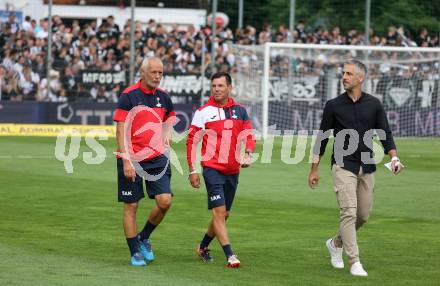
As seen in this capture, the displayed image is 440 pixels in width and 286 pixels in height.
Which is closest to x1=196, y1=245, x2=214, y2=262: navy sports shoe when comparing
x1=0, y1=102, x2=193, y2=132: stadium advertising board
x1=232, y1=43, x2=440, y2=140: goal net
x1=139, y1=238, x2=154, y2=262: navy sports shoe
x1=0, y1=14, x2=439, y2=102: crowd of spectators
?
x1=139, y1=238, x2=154, y2=262: navy sports shoe

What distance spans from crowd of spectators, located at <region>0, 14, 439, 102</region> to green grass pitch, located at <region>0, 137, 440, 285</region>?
A: 37.6ft

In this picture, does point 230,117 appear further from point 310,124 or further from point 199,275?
point 310,124

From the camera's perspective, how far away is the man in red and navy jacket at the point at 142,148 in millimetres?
11508

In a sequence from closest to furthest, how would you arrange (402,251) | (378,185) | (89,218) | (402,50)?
1. (402,251)
2. (89,218)
3. (378,185)
4. (402,50)

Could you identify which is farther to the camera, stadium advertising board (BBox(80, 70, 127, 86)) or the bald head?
stadium advertising board (BBox(80, 70, 127, 86))

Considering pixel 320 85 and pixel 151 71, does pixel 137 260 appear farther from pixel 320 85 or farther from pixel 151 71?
pixel 320 85

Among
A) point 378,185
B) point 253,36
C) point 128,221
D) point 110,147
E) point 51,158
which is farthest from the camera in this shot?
point 253,36

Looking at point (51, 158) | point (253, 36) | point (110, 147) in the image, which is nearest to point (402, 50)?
point (253, 36)

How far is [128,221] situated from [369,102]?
8.91ft

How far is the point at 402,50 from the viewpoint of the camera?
3575 cm

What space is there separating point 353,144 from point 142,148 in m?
2.15

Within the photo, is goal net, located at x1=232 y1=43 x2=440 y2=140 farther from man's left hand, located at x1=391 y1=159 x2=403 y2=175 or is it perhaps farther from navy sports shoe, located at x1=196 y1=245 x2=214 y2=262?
man's left hand, located at x1=391 y1=159 x2=403 y2=175

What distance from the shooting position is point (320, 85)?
37.2m

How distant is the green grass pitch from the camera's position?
10.8 metres
